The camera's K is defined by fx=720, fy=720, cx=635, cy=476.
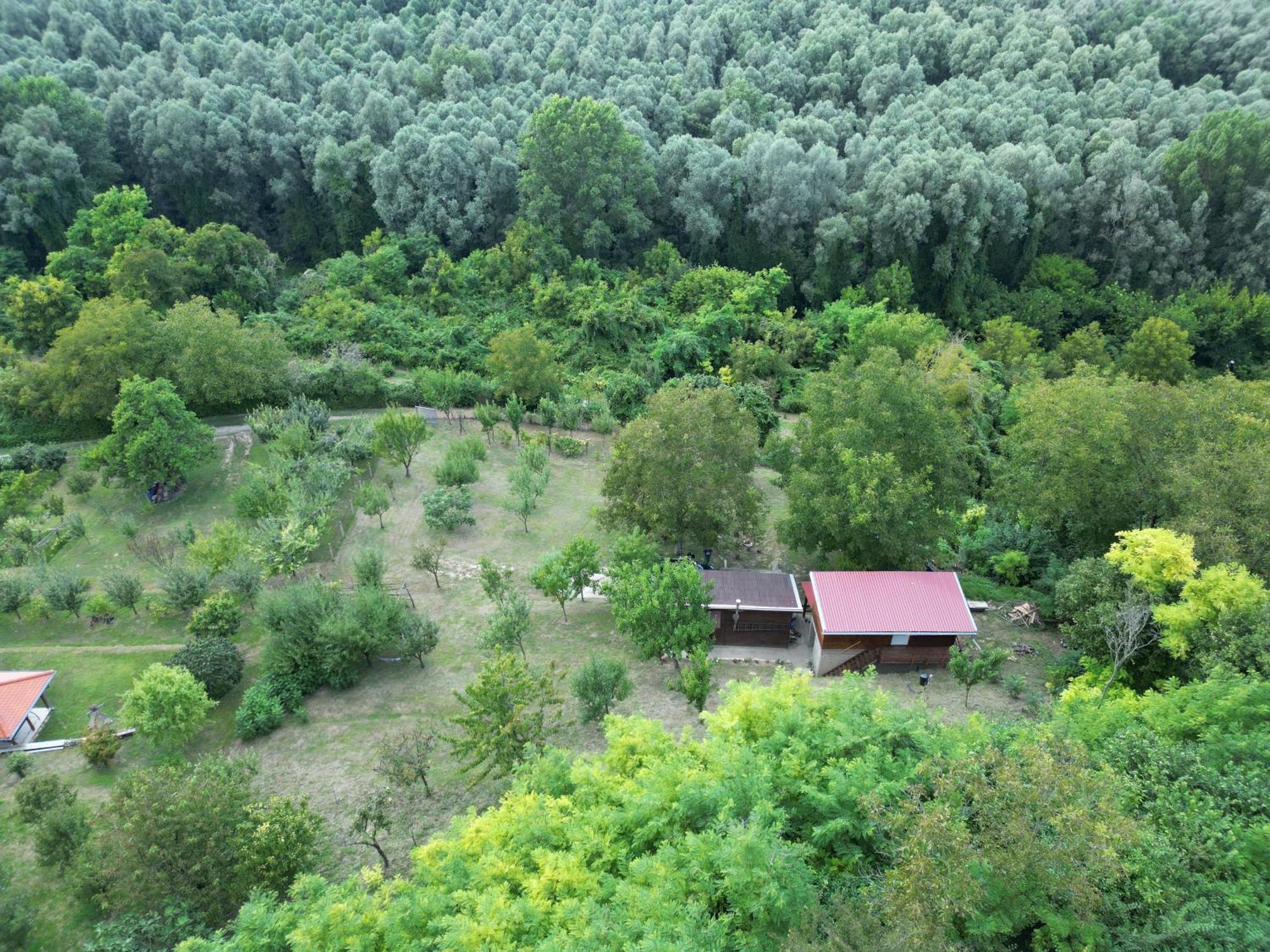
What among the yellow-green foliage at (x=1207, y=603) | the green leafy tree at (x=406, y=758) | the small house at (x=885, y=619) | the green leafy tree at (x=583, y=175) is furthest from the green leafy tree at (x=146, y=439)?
the yellow-green foliage at (x=1207, y=603)

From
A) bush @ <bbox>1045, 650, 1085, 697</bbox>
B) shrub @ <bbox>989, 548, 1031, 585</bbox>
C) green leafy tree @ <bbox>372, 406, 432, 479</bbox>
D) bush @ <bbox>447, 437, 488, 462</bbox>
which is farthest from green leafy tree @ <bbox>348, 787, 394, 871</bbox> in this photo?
shrub @ <bbox>989, 548, 1031, 585</bbox>

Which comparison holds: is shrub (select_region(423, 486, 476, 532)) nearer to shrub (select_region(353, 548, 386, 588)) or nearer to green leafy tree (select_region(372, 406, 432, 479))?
green leafy tree (select_region(372, 406, 432, 479))

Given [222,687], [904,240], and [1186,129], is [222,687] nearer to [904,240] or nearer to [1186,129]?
[904,240]

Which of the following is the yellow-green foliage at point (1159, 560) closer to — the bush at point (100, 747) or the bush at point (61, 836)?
the bush at point (61, 836)

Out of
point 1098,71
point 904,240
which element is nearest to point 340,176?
point 904,240

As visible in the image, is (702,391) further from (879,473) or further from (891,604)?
(891,604)

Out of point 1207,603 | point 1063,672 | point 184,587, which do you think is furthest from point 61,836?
point 1207,603
